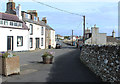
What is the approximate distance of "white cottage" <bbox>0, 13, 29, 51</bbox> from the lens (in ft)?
70.5

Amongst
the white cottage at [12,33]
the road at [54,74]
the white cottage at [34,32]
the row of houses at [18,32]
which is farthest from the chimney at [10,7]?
the road at [54,74]

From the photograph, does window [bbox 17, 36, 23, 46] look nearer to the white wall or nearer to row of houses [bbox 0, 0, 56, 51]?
row of houses [bbox 0, 0, 56, 51]

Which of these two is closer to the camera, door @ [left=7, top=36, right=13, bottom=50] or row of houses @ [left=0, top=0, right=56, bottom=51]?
row of houses @ [left=0, top=0, right=56, bottom=51]

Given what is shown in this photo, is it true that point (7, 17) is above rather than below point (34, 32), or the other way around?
above

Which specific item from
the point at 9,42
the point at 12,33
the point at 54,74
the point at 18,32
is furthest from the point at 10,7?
the point at 54,74

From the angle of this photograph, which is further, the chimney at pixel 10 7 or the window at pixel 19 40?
the chimney at pixel 10 7

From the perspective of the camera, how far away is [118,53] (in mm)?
5355

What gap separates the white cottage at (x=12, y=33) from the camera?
21.5 meters

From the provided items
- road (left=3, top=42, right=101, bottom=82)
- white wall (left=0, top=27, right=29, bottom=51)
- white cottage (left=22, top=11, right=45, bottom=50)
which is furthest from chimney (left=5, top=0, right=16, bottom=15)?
road (left=3, top=42, right=101, bottom=82)

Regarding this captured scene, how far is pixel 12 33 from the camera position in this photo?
2328 centimetres

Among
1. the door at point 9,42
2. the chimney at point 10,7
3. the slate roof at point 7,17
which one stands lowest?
the door at point 9,42

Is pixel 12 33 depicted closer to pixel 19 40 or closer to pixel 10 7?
pixel 19 40

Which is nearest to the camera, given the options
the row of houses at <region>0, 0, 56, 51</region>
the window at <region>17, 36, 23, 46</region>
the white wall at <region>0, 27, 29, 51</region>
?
the white wall at <region>0, 27, 29, 51</region>

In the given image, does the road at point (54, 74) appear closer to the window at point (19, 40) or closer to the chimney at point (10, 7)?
the window at point (19, 40)
